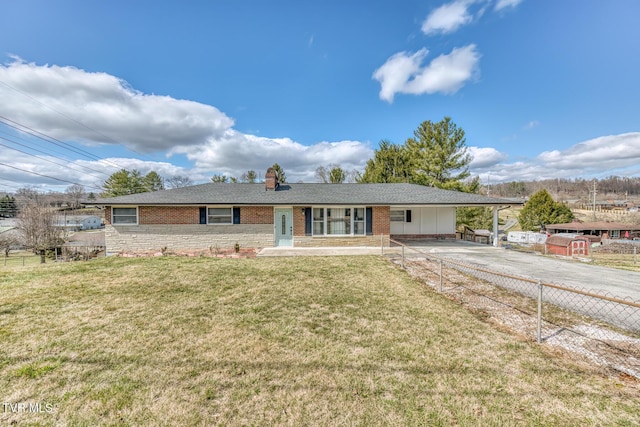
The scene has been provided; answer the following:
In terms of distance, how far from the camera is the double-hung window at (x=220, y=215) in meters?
13.9

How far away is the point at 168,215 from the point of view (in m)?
13.7

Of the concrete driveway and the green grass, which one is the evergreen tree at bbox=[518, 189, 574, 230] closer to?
the concrete driveway

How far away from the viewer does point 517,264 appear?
9.82 m

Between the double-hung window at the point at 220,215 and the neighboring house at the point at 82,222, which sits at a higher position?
the double-hung window at the point at 220,215

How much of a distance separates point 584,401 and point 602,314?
11.9 feet

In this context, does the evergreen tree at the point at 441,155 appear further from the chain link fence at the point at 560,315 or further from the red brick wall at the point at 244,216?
the chain link fence at the point at 560,315

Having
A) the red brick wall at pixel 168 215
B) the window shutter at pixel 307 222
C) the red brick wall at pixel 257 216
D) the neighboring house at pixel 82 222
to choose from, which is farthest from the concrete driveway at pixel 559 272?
the neighboring house at pixel 82 222

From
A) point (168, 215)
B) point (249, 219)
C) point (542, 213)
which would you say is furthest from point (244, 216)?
point (542, 213)

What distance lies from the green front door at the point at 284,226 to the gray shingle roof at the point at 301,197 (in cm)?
71

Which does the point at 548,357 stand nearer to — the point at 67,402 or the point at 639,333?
the point at 639,333

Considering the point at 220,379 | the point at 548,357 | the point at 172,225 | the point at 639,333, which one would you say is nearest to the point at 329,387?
the point at 220,379

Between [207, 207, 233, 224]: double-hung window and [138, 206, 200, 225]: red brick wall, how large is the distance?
0.64m

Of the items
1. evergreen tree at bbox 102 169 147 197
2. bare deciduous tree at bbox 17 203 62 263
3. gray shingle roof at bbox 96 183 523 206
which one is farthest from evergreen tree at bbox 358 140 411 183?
evergreen tree at bbox 102 169 147 197

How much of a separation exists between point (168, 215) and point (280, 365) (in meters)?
12.8
